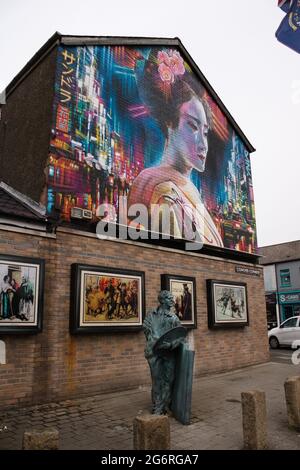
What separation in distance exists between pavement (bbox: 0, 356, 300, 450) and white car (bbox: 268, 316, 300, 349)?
9.65 metres

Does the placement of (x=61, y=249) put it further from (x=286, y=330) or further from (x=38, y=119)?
(x=286, y=330)

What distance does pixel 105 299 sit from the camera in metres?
8.09

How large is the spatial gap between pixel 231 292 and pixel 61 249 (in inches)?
240

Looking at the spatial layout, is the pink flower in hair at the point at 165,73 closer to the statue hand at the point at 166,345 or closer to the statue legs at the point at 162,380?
the statue hand at the point at 166,345

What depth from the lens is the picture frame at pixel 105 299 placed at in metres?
7.59

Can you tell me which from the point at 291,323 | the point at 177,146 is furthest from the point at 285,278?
the point at 177,146

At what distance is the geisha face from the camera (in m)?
11.5

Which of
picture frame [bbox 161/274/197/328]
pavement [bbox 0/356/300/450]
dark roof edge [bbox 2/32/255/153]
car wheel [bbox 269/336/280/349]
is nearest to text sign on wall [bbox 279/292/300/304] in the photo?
car wheel [bbox 269/336/280/349]

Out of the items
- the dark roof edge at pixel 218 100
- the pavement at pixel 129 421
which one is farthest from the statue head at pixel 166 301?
the dark roof edge at pixel 218 100

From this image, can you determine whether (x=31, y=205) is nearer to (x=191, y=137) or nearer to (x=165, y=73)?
(x=191, y=137)

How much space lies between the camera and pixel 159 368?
251 inches

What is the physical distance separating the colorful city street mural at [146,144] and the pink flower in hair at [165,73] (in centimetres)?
4

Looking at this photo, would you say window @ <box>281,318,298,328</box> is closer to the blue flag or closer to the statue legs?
the blue flag

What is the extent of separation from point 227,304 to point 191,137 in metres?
5.44
